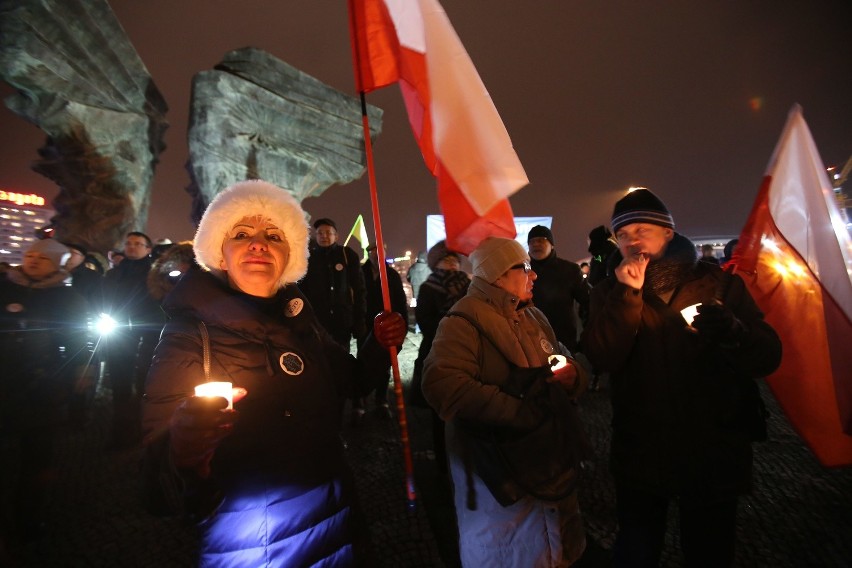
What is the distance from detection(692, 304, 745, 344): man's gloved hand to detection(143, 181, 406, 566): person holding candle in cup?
1730mm

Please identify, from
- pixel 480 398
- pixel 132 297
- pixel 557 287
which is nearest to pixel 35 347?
pixel 132 297

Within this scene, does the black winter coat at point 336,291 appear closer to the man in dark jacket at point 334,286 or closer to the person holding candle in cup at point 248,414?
the man in dark jacket at point 334,286

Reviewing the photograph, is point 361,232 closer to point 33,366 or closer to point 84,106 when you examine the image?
point 33,366

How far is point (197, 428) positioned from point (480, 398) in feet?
3.85

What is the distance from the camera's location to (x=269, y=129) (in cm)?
1181

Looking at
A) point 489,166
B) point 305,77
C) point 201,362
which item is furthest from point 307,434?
point 305,77

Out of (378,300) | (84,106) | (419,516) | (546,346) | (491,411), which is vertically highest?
(84,106)

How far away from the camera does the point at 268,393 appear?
1450 millimetres

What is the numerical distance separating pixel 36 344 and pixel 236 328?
3.08 metres

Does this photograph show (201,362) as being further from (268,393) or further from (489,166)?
(489,166)

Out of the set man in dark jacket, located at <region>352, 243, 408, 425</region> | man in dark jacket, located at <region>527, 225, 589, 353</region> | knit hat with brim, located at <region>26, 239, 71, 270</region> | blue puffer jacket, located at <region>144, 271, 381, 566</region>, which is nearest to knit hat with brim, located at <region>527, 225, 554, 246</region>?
man in dark jacket, located at <region>527, 225, 589, 353</region>

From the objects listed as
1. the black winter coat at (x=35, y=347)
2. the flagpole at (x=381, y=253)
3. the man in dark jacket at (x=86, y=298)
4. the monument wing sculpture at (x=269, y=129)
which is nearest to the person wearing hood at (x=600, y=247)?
the flagpole at (x=381, y=253)

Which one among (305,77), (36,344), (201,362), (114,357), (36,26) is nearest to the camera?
(201,362)

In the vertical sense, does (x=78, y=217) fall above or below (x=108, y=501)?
above
